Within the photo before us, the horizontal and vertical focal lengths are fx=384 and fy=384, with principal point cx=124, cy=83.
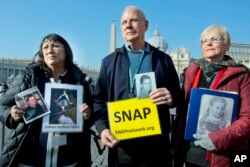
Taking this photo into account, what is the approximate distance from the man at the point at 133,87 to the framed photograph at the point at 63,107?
0.15m

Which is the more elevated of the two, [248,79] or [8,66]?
[8,66]

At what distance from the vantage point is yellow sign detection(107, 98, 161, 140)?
8.31 ft

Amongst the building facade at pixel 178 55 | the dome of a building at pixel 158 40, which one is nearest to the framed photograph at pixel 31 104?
the dome of a building at pixel 158 40

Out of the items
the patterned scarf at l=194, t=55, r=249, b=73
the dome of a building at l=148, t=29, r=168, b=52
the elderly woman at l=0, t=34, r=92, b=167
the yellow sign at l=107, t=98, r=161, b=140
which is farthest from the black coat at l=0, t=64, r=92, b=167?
the dome of a building at l=148, t=29, r=168, b=52

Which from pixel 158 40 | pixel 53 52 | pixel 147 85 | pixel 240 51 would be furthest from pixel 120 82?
pixel 240 51

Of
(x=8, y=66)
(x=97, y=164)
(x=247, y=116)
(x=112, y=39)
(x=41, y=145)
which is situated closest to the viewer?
(x=247, y=116)

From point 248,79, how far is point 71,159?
136 cm

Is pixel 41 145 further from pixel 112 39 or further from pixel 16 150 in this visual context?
pixel 112 39

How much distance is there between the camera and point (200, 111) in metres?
2.61

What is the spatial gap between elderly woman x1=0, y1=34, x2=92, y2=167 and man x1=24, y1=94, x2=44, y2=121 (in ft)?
0.16

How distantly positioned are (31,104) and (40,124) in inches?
6.5

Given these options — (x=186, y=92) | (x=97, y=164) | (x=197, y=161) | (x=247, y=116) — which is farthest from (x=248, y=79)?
(x=97, y=164)

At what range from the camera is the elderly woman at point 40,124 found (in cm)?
269

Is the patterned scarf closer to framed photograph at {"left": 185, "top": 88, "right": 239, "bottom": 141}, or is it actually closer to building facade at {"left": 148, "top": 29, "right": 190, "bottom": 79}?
framed photograph at {"left": 185, "top": 88, "right": 239, "bottom": 141}
